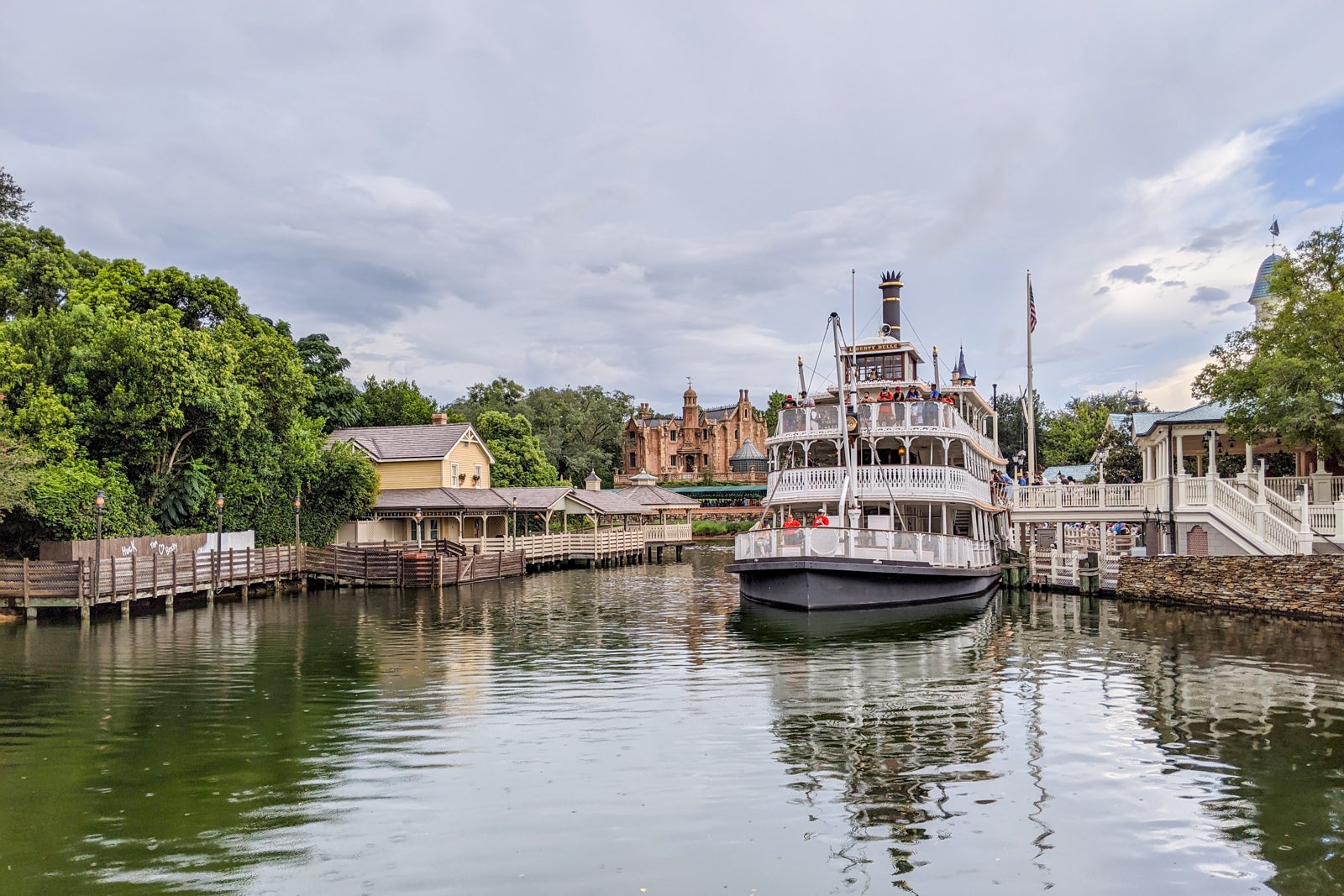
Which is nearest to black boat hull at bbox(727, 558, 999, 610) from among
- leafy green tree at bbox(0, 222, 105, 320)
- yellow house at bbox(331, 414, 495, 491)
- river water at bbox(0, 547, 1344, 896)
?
river water at bbox(0, 547, 1344, 896)

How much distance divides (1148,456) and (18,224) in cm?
5290

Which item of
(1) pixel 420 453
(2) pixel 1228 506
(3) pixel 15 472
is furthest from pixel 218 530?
(2) pixel 1228 506

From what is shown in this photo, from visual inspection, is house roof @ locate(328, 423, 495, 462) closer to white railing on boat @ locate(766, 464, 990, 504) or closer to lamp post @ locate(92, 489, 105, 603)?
lamp post @ locate(92, 489, 105, 603)

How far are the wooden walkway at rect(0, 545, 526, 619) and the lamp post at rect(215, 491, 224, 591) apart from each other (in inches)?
2.4

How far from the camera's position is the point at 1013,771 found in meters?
10.9

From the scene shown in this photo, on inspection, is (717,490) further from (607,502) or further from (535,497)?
(535,497)

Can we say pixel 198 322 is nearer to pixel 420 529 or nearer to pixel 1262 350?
pixel 420 529

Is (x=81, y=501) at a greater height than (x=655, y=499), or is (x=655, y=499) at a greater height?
(x=655, y=499)

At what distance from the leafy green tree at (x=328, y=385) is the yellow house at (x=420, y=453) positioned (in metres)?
7.84

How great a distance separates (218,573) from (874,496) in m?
22.5

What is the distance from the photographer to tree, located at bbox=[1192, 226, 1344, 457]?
26.0 meters

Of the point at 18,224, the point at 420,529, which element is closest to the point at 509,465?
the point at 420,529

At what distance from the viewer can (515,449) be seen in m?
67.9

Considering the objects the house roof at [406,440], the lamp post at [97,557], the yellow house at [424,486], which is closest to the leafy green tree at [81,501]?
the lamp post at [97,557]
